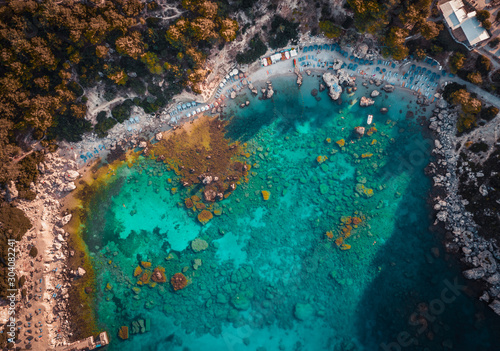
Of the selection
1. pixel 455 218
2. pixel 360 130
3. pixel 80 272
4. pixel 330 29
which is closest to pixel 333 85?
pixel 330 29

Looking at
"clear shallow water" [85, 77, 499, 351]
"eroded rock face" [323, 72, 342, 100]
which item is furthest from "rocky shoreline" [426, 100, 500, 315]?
"eroded rock face" [323, 72, 342, 100]

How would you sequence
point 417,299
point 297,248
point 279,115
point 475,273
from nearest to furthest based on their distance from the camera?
point 475,273 < point 417,299 < point 297,248 < point 279,115

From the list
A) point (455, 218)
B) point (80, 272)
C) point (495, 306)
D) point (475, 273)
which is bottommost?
point (495, 306)

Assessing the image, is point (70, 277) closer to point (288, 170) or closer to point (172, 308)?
point (172, 308)

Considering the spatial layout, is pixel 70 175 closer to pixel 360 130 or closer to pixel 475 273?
pixel 360 130

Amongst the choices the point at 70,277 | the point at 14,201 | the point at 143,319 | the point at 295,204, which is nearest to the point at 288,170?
the point at 295,204

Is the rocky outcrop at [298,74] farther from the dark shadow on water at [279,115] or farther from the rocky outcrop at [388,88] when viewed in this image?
the rocky outcrop at [388,88]

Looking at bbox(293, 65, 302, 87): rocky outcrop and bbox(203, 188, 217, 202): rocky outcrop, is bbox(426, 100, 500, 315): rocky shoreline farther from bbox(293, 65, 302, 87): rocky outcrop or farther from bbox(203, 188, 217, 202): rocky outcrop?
bbox(203, 188, 217, 202): rocky outcrop
